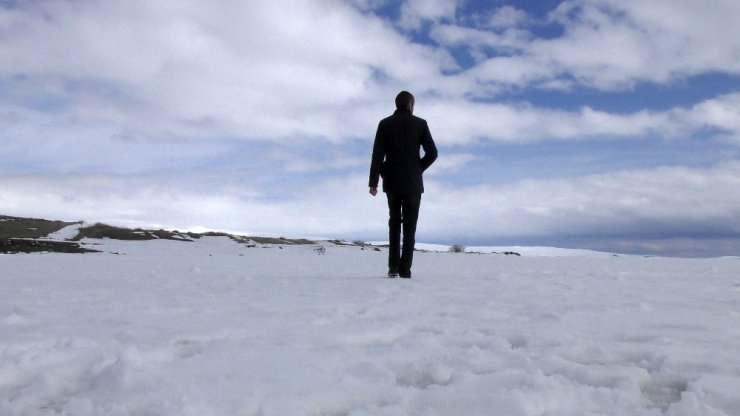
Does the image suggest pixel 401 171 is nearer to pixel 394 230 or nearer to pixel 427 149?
pixel 427 149

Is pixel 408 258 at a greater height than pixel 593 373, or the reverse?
pixel 408 258

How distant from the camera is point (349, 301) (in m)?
4.71

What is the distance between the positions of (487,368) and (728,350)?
4.78 feet

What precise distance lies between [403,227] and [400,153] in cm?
104

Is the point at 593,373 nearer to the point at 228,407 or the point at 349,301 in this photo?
the point at 228,407

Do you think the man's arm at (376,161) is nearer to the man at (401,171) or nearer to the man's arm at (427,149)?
the man at (401,171)

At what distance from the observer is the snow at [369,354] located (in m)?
2.11

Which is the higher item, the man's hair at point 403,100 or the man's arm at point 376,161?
the man's hair at point 403,100

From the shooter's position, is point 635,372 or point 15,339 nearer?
point 635,372

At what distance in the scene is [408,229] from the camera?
7.25 m

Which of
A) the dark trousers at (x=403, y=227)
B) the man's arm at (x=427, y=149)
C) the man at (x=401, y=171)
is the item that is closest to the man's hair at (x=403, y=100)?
the man at (x=401, y=171)

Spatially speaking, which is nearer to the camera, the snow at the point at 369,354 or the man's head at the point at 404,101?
the snow at the point at 369,354

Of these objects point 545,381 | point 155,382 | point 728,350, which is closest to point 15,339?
point 155,382

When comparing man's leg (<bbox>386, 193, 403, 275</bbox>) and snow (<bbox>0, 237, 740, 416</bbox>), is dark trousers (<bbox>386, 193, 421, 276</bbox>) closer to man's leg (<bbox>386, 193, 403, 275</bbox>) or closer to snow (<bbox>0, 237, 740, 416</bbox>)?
man's leg (<bbox>386, 193, 403, 275</bbox>)
